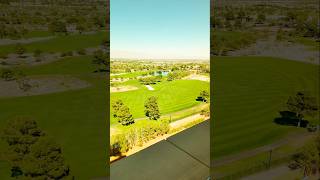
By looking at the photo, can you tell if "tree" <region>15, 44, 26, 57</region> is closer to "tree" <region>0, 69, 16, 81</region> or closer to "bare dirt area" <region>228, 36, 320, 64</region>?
"tree" <region>0, 69, 16, 81</region>

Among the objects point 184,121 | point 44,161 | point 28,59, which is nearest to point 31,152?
point 44,161

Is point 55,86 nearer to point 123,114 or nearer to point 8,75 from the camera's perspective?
point 8,75

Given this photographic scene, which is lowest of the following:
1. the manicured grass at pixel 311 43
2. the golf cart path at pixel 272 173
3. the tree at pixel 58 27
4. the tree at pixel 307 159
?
the golf cart path at pixel 272 173

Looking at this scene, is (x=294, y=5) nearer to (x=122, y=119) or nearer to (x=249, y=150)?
(x=249, y=150)

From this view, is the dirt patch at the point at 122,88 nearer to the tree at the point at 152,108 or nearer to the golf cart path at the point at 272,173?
the tree at the point at 152,108

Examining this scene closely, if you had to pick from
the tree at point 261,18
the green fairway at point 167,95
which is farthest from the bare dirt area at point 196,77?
the tree at point 261,18

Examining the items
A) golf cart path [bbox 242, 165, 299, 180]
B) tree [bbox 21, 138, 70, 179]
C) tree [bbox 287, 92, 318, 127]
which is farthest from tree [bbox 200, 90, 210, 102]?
tree [bbox 21, 138, 70, 179]
